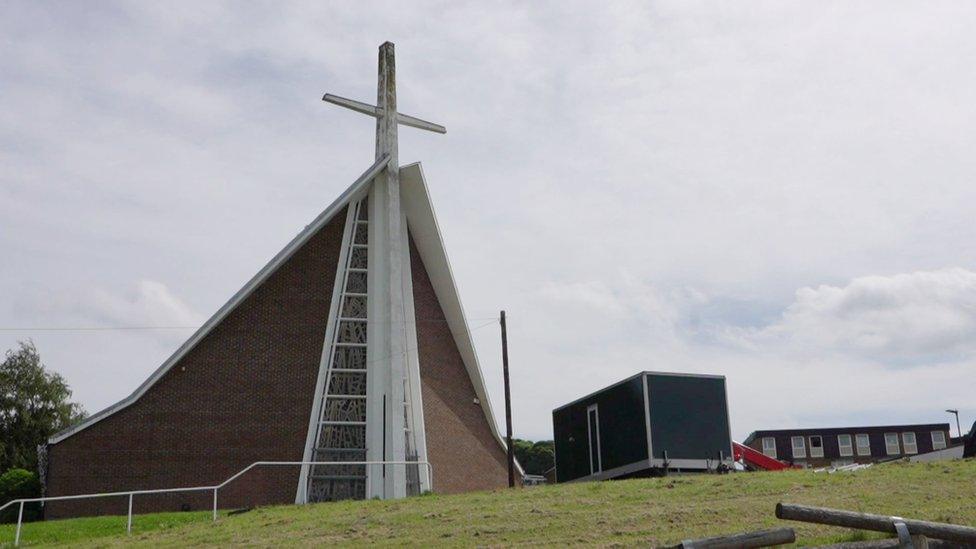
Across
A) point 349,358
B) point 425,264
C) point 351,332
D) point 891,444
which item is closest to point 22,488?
point 349,358

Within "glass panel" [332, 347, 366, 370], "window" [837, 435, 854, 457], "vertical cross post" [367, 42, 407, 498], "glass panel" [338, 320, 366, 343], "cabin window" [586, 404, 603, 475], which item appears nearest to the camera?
"cabin window" [586, 404, 603, 475]

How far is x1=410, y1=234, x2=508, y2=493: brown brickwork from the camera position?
35.5 meters

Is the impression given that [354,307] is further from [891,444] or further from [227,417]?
[891,444]

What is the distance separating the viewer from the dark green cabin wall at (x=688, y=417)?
25.5 meters

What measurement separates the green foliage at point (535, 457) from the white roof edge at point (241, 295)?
4154 centimetres

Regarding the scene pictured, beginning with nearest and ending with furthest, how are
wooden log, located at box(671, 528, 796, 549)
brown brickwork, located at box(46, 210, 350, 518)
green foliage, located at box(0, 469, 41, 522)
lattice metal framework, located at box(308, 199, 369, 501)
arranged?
wooden log, located at box(671, 528, 796, 549) → brown brickwork, located at box(46, 210, 350, 518) → green foliage, located at box(0, 469, 41, 522) → lattice metal framework, located at box(308, 199, 369, 501)

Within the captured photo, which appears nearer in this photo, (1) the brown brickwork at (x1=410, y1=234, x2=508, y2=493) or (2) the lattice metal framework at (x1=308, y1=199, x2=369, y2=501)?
(2) the lattice metal framework at (x1=308, y1=199, x2=369, y2=501)

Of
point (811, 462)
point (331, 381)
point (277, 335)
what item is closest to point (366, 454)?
point (331, 381)

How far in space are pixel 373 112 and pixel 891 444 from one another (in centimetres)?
3779

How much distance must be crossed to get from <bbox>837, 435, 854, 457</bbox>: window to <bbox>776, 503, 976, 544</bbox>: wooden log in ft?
→ 169

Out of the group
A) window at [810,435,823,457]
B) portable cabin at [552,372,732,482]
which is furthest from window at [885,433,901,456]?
portable cabin at [552,372,732,482]

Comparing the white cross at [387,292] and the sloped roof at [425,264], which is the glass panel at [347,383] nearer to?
the white cross at [387,292]

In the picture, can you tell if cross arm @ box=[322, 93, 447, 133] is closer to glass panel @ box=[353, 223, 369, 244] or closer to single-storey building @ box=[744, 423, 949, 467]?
glass panel @ box=[353, 223, 369, 244]

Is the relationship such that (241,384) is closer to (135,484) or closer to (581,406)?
(135,484)
